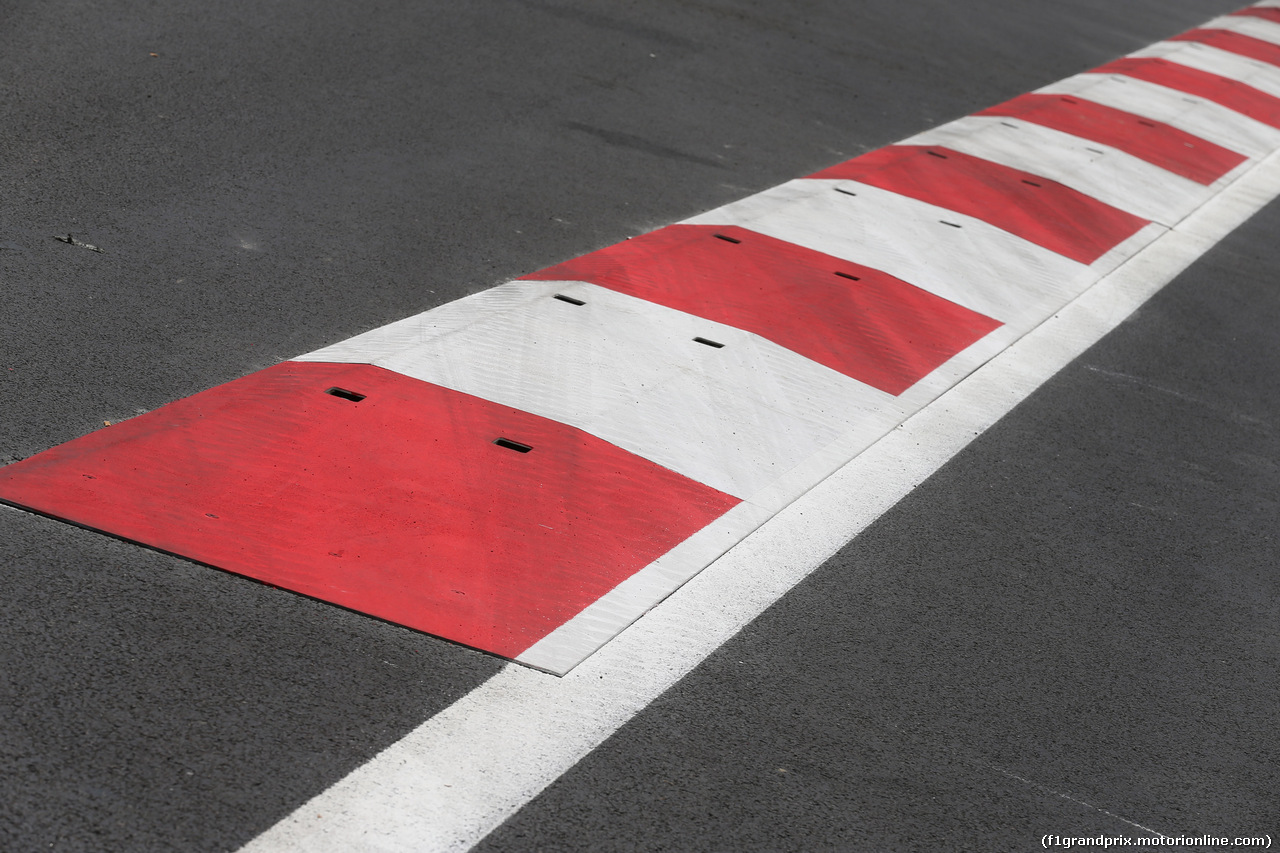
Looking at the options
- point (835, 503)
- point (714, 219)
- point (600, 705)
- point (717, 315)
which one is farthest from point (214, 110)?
point (600, 705)

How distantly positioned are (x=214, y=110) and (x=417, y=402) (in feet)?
10.6

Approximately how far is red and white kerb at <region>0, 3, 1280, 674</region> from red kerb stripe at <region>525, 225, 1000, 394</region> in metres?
0.01

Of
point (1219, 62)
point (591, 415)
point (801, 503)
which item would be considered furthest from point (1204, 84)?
point (591, 415)

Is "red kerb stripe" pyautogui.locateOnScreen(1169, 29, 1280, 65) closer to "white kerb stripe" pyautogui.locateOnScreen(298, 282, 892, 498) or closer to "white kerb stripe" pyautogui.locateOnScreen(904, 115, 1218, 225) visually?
"white kerb stripe" pyautogui.locateOnScreen(904, 115, 1218, 225)

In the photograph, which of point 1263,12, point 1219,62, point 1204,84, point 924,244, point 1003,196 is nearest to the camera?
point 924,244

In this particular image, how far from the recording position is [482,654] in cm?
319

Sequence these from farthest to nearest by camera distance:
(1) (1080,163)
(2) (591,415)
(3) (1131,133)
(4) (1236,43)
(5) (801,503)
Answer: (4) (1236,43) < (3) (1131,133) < (1) (1080,163) < (2) (591,415) < (5) (801,503)

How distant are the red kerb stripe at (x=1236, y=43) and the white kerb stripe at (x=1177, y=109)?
248 cm

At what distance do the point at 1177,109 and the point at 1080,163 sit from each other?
7.98 ft

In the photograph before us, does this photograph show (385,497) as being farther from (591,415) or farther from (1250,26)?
(1250,26)

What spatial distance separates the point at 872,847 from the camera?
9.29 feet

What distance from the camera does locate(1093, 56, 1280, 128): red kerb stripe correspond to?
34.9ft

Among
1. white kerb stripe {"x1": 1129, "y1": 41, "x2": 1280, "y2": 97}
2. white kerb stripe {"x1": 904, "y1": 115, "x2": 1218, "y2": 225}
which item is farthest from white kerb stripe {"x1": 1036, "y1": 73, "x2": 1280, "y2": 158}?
white kerb stripe {"x1": 1129, "y1": 41, "x2": 1280, "y2": 97}

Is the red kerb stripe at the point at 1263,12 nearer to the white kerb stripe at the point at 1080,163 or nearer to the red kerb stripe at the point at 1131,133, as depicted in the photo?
the red kerb stripe at the point at 1131,133
